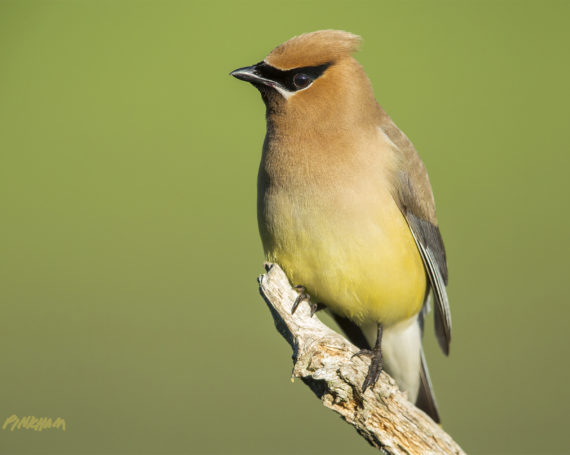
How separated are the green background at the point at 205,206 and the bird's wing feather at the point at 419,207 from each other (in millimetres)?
818

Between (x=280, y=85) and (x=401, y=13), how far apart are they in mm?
5436

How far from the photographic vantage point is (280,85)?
4.59 m

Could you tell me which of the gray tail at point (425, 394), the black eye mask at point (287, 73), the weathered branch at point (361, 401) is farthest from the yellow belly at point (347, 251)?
the gray tail at point (425, 394)

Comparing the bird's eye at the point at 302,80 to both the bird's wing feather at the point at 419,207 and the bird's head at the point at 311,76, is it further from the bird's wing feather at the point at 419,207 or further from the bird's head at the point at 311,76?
the bird's wing feather at the point at 419,207

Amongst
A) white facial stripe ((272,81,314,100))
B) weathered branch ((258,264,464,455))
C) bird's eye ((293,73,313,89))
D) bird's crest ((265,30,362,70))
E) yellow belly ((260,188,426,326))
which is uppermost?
bird's crest ((265,30,362,70))

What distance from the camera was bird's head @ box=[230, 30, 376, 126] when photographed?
14.9ft

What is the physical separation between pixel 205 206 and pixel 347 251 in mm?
3968

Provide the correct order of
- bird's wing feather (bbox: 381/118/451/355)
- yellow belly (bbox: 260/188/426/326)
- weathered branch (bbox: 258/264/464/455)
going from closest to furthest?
weathered branch (bbox: 258/264/464/455) < yellow belly (bbox: 260/188/426/326) < bird's wing feather (bbox: 381/118/451/355)

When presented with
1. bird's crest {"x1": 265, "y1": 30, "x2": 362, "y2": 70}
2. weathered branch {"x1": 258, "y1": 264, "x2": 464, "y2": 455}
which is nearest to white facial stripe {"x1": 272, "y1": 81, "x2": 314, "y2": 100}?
bird's crest {"x1": 265, "y1": 30, "x2": 362, "y2": 70}

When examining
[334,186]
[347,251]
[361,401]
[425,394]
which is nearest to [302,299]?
[347,251]

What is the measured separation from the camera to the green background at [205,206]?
22.1 feet

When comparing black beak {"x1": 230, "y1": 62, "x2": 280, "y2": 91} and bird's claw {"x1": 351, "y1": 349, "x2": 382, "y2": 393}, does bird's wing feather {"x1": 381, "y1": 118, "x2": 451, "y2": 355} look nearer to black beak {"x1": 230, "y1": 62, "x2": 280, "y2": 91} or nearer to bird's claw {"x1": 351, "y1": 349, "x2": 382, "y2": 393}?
bird's claw {"x1": 351, "y1": 349, "x2": 382, "y2": 393}

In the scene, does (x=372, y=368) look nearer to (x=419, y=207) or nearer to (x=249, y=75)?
(x=419, y=207)

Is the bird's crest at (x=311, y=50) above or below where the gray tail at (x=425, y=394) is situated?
above
